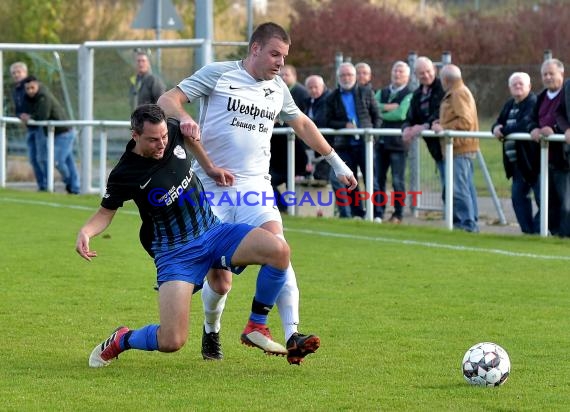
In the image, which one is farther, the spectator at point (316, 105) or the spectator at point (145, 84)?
the spectator at point (145, 84)

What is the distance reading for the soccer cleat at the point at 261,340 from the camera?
8.02 m

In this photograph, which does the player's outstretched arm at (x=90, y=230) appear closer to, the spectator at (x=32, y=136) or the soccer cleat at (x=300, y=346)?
the soccer cleat at (x=300, y=346)

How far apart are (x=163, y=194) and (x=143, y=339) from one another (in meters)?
0.87

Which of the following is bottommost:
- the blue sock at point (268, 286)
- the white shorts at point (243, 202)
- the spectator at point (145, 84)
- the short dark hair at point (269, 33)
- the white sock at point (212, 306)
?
the white sock at point (212, 306)

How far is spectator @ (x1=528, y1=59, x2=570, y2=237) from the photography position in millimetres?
14914

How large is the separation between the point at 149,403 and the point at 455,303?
4242mm

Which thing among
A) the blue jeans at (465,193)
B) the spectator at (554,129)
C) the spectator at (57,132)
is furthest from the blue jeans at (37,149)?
the spectator at (554,129)

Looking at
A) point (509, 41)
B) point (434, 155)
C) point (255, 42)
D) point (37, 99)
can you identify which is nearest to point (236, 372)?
point (255, 42)

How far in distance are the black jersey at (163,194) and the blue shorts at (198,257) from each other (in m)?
0.06

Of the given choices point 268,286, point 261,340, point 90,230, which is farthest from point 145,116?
point 261,340

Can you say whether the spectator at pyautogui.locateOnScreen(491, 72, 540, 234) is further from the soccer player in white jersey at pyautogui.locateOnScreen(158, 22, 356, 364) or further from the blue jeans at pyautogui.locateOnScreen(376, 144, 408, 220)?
the soccer player in white jersey at pyautogui.locateOnScreen(158, 22, 356, 364)

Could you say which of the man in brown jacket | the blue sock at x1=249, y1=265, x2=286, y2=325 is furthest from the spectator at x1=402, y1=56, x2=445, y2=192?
the blue sock at x1=249, y1=265, x2=286, y2=325

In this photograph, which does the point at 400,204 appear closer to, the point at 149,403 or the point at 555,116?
the point at 555,116

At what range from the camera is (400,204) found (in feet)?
57.0
